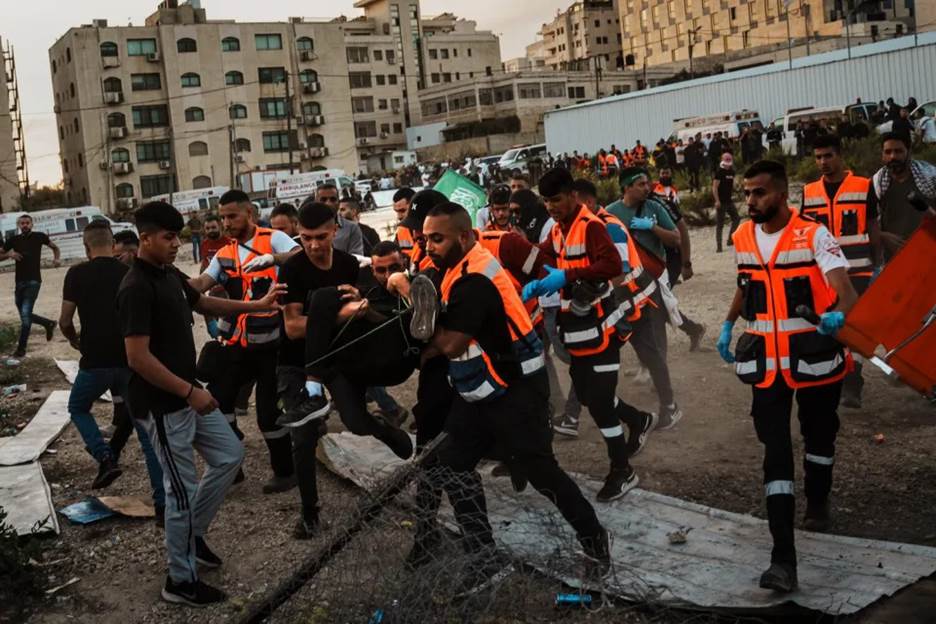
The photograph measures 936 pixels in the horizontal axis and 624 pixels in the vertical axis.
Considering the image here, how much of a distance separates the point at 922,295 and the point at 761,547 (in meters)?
1.50

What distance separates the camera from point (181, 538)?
526 cm

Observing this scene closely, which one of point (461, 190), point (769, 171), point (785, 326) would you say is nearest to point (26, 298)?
point (461, 190)

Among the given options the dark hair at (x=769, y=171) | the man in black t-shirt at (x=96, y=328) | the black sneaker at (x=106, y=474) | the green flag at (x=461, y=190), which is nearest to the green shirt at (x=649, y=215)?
the green flag at (x=461, y=190)

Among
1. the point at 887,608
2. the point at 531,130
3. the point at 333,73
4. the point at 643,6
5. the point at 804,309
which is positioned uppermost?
the point at 643,6

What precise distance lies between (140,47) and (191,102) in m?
5.33

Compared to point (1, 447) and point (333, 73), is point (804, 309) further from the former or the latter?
point (333, 73)

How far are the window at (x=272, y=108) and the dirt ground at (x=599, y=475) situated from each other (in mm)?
73391

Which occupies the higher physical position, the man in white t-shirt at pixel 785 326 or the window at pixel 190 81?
the window at pixel 190 81

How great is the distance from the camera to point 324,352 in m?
5.57

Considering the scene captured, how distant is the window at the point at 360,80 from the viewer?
9456cm

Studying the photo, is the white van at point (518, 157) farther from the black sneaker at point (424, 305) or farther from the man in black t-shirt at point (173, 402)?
the black sneaker at point (424, 305)

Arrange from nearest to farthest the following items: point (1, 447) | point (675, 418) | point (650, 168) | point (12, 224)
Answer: point (675, 418)
point (1, 447)
point (650, 168)
point (12, 224)

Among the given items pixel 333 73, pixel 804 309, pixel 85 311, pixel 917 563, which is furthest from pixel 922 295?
pixel 333 73

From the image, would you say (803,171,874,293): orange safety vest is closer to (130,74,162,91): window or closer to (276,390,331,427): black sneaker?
(276,390,331,427): black sneaker
